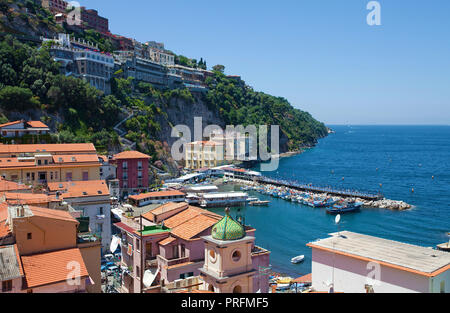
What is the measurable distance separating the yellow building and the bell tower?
217 ft

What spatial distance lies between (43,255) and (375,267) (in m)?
11.7

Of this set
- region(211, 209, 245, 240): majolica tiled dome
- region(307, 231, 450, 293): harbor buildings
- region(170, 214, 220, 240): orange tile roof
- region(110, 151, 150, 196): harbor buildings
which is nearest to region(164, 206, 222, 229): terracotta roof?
region(170, 214, 220, 240): orange tile roof

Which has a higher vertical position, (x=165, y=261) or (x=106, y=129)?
(x=106, y=129)

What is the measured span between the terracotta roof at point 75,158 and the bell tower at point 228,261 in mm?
25357

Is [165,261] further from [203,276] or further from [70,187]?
[70,187]

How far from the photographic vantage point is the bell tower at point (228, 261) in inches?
465

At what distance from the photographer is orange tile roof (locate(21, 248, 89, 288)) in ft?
41.5

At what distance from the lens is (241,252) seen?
1224 cm

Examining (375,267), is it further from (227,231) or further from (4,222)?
(4,222)

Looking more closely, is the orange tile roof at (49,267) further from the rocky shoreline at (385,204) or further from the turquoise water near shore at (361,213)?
the rocky shoreline at (385,204)

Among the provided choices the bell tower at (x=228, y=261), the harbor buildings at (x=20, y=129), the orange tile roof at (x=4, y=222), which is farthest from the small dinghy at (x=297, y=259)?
the harbor buildings at (x=20, y=129)

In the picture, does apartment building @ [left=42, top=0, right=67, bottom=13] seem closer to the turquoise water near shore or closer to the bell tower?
the turquoise water near shore
